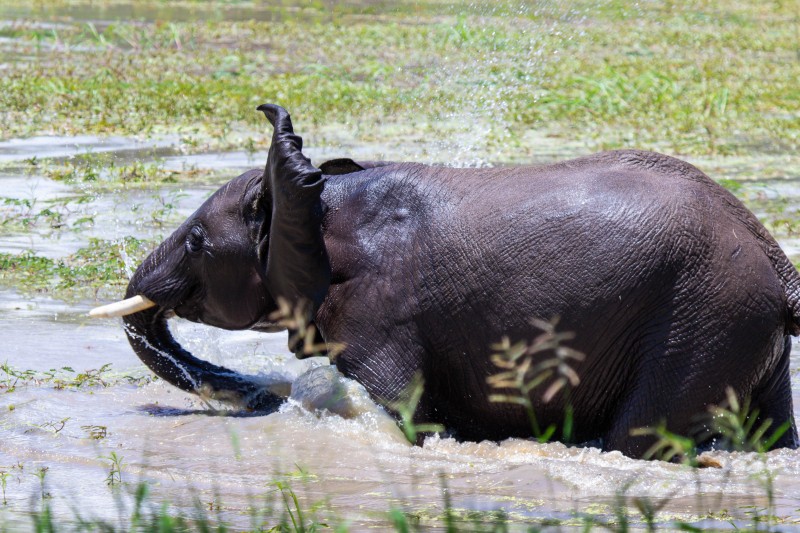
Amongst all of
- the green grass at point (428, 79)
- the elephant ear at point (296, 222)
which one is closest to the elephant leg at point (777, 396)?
the elephant ear at point (296, 222)

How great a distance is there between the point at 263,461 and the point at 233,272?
1040mm

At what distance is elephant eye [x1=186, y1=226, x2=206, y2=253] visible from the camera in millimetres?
6191

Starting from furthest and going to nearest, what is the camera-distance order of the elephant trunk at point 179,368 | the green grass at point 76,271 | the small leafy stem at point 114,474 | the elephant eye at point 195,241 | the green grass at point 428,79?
1. the green grass at point 428,79
2. the green grass at point 76,271
3. the elephant trunk at point 179,368
4. the elephant eye at point 195,241
5. the small leafy stem at point 114,474

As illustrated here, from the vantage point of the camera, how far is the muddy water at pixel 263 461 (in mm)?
4613

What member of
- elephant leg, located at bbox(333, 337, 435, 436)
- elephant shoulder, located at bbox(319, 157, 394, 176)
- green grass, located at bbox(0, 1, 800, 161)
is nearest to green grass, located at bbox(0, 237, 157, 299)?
elephant shoulder, located at bbox(319, 157, 394, 176)

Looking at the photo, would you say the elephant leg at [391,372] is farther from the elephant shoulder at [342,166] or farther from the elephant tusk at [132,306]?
the elephant tusk at [132,306]

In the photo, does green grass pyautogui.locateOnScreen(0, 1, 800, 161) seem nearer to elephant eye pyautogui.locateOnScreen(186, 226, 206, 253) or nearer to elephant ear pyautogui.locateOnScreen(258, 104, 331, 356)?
elephant eye pyautogui.locateOnScreen(186, 226, 206, 253)

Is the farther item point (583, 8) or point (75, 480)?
point (583, 8)

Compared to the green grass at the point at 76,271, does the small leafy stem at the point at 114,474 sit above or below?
above

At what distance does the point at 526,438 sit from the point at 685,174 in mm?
1282

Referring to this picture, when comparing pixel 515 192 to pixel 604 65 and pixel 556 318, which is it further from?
pixel 604 65

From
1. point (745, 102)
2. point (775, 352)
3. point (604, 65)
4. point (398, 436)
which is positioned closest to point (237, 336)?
point (398, 436)

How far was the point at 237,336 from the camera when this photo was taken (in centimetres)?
773

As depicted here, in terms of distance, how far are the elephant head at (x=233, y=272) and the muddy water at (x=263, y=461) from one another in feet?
0.72
